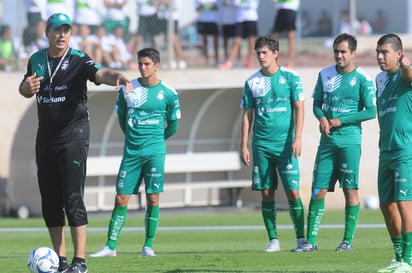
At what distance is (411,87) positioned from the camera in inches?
400

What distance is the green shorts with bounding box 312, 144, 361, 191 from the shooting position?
12.8m

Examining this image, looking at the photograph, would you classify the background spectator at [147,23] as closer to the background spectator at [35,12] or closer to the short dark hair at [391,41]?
the background spectator at [35,12]

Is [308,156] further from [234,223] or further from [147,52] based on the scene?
[147,52]

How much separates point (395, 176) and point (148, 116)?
3.91m

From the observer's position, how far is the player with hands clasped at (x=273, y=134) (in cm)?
1291

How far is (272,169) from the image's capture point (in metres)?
13.0

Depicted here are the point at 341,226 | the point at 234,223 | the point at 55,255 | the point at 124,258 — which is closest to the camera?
the point at 55,255

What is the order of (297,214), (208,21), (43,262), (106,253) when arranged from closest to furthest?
(43,262) < (106,253) < (297,214) < (208,21)

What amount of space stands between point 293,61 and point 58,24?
14116 millimetres

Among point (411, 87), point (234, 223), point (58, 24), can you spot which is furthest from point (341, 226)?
point (58, 24)

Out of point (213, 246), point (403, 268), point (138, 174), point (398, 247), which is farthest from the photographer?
point (213, 246)

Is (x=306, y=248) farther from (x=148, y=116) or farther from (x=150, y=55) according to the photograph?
(x=150, y=55)

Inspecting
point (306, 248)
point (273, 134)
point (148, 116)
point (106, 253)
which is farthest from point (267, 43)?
point (106, 253)

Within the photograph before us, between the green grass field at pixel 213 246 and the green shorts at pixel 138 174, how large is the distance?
799 mm
